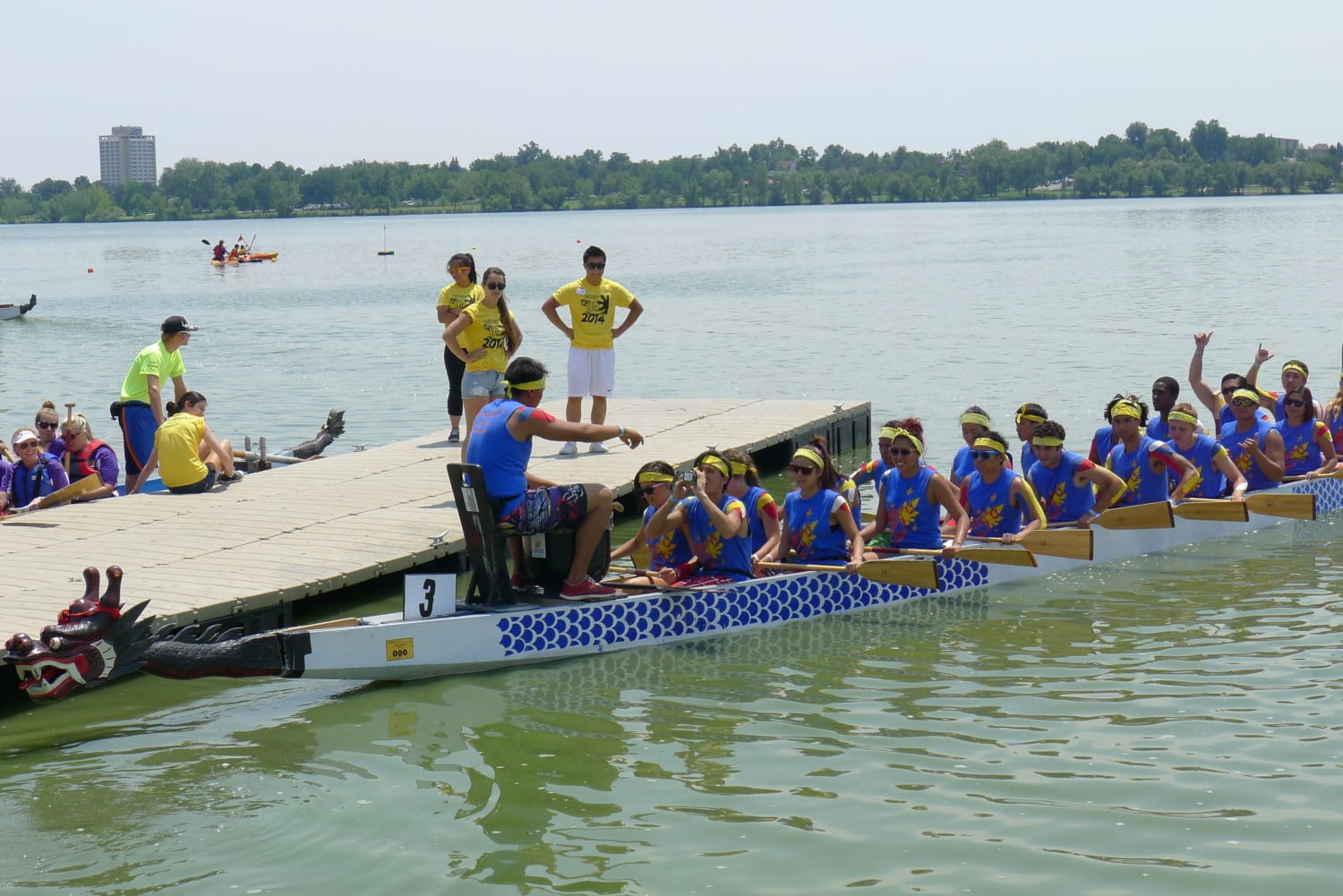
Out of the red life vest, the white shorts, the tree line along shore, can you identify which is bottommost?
the red life vest

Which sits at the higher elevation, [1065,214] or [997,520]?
[1065,214]

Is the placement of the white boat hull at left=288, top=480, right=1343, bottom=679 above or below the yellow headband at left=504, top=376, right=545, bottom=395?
below

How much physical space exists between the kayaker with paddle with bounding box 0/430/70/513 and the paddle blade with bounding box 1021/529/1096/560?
8612mm

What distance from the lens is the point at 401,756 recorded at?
8836 mm

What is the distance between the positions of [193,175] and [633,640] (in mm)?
182402

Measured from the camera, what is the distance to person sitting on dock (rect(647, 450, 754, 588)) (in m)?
10.6

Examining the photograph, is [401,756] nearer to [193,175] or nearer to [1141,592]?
[1141,592]

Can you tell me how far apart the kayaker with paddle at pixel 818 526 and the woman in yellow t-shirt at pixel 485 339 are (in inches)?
162

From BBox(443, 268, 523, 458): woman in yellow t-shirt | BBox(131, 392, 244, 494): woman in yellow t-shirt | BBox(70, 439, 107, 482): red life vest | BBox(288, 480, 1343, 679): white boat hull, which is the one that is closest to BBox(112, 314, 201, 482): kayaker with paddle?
BBox(131, 392, 244, 494): woman in yellow t-shirt

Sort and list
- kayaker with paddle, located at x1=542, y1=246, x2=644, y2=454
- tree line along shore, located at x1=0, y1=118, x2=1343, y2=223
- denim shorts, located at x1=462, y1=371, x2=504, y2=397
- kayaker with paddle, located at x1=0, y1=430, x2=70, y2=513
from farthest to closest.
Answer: tree line along shore, located at x1=0, y1=118, x2=1343, y2=223, kayaker with paddle, located at x1=542, y1=246, x2=644, y2=454, denim shorts, located at x1=462, y1=371, x2=504, y2=397, kayaker with paddle, located at x1=0, y1=430, x2=70, y2=513

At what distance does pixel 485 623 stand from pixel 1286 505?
8.11 metres

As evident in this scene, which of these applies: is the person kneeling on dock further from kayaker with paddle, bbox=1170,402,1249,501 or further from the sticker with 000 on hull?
kayaker with paddle, bbox=1170,402,1249,501

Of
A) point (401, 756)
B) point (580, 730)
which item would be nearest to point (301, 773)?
point (401, 756)

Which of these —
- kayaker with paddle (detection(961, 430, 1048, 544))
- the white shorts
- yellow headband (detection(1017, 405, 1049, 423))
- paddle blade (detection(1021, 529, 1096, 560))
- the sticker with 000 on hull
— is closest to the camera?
the sticker with 000 on hull
